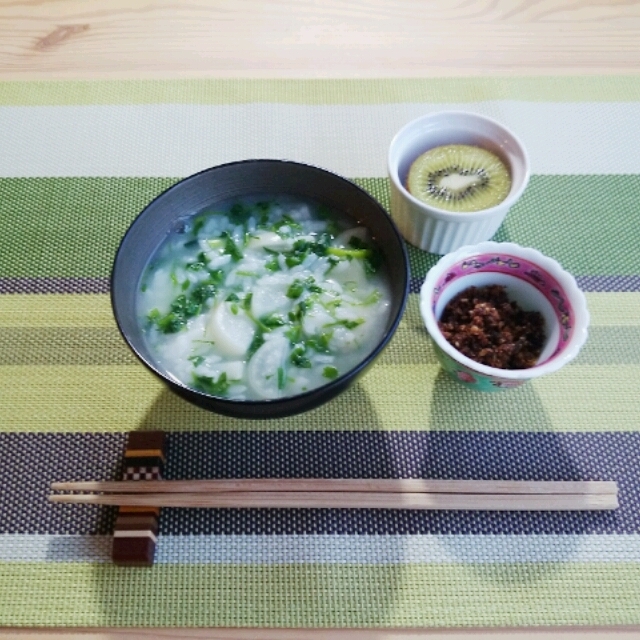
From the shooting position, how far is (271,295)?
1.23 metres

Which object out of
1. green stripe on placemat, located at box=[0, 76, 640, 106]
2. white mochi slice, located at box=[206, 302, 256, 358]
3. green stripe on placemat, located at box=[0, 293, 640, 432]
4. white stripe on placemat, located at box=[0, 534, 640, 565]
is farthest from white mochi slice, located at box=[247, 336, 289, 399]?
green stripe on placemat, located at box=[0, 76, 640, 106]

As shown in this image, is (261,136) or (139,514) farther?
(261,136)

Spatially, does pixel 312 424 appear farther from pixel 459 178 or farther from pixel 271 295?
pixel 459 178

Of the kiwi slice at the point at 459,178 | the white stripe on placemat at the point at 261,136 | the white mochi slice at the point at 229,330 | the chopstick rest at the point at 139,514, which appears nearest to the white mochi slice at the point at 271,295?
the white mochi slice at the point at 229,330

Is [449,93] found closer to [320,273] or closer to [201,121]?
[201,121]

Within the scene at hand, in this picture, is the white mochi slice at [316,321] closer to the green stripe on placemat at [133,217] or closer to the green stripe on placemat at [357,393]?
the green stripe on placemat at [357,393]

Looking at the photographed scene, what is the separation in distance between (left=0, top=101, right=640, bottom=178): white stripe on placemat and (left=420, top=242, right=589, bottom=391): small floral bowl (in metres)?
0.49

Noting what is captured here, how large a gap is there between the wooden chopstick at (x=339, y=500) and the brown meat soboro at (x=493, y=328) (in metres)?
0.25

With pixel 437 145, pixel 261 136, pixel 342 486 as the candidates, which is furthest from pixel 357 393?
pixel 261 136

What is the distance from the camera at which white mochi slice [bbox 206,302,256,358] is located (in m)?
1.15

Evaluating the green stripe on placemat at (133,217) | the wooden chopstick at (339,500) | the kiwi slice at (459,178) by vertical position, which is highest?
the kiwi slice at (459,178)

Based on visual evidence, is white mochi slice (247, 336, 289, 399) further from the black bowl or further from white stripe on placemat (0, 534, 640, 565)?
white stripe on placemat (0, 534, 640, 565)

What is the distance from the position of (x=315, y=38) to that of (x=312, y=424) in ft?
4.33

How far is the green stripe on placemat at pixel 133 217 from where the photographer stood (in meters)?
1.50
